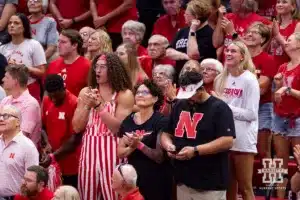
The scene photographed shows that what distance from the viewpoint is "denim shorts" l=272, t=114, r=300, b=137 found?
977 cm

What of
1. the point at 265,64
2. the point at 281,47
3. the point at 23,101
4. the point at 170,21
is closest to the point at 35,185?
the point at 23,101

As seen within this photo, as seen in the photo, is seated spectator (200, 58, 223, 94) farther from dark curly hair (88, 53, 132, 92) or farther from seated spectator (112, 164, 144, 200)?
seated spectator (112, 164, 144, 200)

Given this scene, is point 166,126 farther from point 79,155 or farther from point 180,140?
point 79,155

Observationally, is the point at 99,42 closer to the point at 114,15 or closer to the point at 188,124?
the point at 114,15

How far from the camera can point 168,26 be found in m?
11.6

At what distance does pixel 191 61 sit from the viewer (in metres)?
9.58

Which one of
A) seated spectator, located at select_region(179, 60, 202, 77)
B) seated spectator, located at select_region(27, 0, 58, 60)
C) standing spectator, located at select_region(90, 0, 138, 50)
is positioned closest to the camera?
seated spectator, located at select_region(179, 60, 202, 77)

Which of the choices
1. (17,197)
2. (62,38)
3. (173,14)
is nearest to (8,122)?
(17,197)

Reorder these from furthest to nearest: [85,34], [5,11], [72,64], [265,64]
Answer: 1. [5,11]
2. [85,34]
3. [72,64]
4. [265,64]

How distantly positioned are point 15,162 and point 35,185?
0.46 metres

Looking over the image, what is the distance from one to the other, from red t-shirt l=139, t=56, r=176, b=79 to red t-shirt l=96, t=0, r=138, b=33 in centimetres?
144

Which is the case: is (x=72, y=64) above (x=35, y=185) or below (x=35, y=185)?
above

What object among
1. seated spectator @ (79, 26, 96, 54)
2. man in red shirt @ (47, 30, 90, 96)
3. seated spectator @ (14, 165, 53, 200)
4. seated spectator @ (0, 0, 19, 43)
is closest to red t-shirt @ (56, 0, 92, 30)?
seated spectator @ (0, 0, 19, 43)

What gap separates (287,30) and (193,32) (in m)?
1.12
